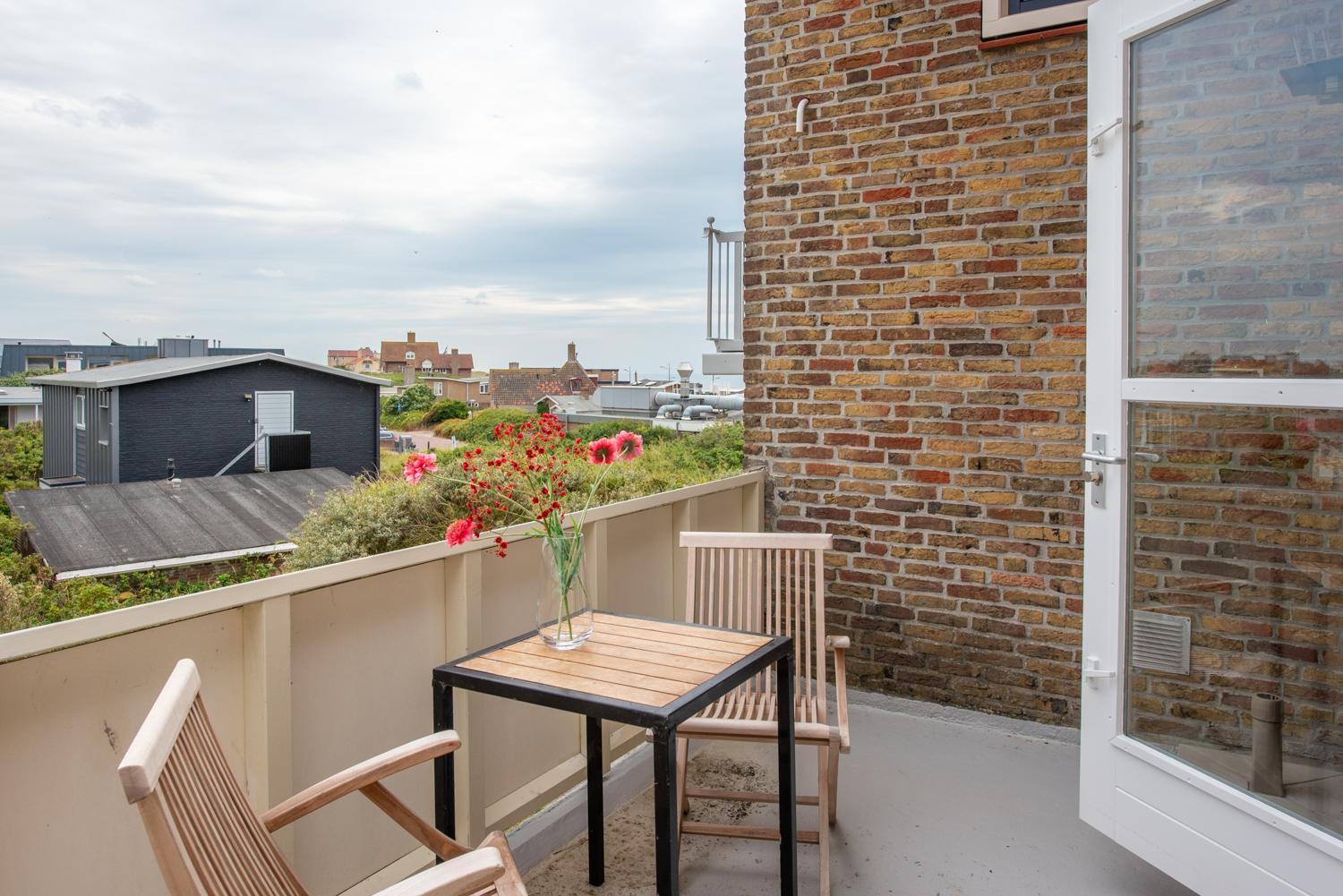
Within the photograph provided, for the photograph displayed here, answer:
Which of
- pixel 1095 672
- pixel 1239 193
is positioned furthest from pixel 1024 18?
pixel 1095 672

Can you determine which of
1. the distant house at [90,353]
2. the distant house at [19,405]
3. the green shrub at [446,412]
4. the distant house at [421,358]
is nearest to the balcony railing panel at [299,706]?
the green shrub at [446,412]

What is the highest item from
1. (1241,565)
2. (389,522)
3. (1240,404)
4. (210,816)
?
(1240,404)

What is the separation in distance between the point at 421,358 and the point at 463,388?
624cm

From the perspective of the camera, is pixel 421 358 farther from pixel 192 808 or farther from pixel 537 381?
pixel 192 808

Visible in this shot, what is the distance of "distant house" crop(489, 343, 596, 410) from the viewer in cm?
1131

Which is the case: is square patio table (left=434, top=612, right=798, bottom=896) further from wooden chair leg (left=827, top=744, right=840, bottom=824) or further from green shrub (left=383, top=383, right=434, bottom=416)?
green shrub (left=383, top=383, right=434, bottom=416)

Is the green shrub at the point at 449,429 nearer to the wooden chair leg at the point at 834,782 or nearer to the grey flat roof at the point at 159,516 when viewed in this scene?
the grey flat roof at the point at 159,516

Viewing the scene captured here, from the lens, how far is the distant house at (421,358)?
1547cm

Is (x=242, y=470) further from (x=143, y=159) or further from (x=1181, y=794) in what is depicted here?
(x=1181, y=794)

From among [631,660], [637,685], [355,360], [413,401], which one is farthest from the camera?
[355,360]

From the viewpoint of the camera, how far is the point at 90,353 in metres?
12.9

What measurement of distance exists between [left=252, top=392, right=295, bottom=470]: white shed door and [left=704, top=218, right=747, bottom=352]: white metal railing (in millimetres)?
12145

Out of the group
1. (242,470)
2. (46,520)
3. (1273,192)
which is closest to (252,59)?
(242,470)

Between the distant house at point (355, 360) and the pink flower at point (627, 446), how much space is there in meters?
15.4
